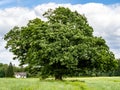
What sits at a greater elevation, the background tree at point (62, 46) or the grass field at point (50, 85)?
the background tree at point (62, 46)

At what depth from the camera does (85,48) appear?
52125 mm

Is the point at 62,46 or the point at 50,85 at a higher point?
the point at 62,46

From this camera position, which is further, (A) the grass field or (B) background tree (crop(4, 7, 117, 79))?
(B) background tree (crop(4, 7, 117, 79))

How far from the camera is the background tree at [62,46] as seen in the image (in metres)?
51.0

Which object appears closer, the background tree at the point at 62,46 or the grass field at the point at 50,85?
the grass field at the point at 50,85

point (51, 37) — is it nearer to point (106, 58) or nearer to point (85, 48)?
point (85, 48)

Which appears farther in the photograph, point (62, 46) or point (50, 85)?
point (62, 46)

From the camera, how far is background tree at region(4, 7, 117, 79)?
51031 mm

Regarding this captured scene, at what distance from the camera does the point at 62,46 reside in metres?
52.1

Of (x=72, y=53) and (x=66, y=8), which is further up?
(x=66, y=8)

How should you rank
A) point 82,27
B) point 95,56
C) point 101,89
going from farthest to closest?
point 82,27 < point 95,56 < point 101,89

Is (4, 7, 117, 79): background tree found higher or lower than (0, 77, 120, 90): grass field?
higher

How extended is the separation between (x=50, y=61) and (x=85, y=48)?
232 inches

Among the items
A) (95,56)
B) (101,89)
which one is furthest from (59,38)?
(101,89)
